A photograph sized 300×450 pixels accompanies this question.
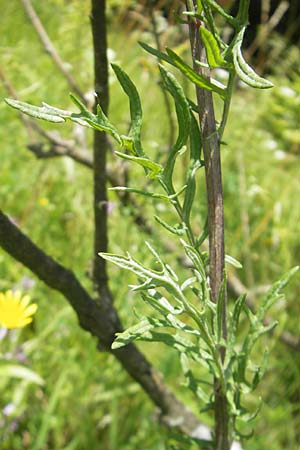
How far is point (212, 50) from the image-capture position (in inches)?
16.5

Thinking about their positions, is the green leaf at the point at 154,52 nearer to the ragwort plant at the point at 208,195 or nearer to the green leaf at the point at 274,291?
the ragwort plant at the point at 208,195

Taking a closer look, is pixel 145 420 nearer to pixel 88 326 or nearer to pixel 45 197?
pixel 88 326

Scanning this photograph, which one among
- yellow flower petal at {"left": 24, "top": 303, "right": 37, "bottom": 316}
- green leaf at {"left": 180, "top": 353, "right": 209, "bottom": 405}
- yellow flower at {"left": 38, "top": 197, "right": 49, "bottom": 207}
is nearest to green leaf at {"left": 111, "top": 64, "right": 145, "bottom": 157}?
green leaf at {"left": 180, "top": 353, "right": 209, "bottom": 405}

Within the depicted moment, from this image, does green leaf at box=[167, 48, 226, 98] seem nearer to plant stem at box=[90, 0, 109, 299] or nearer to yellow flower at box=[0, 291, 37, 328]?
plant stem at box=[90, 0, 109, 299]

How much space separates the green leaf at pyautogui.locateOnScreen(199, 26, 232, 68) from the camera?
1.34 feet

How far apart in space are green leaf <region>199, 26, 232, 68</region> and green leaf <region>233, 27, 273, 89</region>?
1 centimetres

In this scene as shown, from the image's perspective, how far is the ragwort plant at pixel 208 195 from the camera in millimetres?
424

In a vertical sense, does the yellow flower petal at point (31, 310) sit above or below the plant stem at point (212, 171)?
below

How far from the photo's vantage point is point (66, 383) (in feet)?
4.12

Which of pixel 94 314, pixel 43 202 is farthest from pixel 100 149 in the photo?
pixel 43 202

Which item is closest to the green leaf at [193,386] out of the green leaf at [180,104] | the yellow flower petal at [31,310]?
the green leaf at [180,104]

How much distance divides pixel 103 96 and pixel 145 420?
2.70ft

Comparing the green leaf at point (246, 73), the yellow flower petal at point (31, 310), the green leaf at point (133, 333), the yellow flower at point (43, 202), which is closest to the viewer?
the green leaf at point (246, 73)

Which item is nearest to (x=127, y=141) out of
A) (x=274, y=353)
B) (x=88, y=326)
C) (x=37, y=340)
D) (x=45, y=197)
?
(x=88, y=326)
